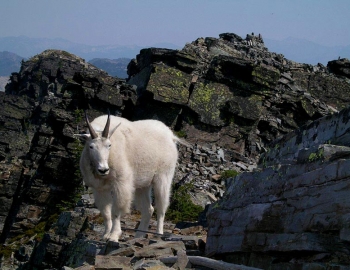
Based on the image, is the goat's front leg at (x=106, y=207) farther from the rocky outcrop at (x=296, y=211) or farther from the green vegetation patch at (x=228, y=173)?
the green vegetation patch at (x=228, y=173)

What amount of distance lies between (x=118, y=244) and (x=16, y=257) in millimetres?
12029

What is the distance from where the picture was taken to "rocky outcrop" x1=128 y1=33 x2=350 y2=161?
88.7 feet

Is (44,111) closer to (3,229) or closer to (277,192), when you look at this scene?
(3,229)

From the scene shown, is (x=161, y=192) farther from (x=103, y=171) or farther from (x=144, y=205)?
(x=103, y=171)

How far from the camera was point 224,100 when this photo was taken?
2741cm

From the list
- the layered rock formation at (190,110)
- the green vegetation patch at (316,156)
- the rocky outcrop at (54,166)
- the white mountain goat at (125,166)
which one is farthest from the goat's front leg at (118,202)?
the layered rock formation at (190,110)

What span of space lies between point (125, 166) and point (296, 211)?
4977mm

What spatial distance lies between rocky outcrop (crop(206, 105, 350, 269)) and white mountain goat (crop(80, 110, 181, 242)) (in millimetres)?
2397

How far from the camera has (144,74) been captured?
29.2m

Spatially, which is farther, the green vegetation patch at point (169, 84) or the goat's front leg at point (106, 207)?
the green vegetation patch at point (169, 84)

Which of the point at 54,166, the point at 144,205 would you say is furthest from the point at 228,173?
the point at 144,205

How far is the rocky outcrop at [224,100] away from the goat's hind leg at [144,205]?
1382 cm

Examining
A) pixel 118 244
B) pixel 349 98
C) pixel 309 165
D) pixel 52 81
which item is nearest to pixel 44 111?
pixel 52 81

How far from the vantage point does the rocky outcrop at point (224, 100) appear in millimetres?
27031
